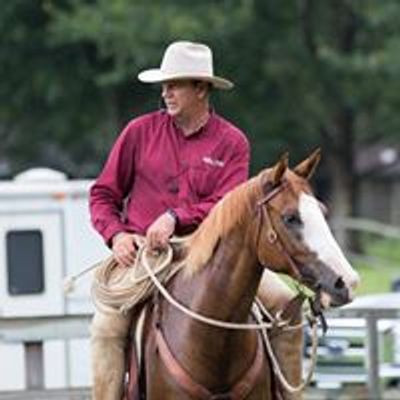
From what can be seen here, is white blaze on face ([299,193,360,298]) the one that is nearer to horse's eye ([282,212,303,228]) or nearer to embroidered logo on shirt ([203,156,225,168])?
horse's eye ([282,212,303,228])

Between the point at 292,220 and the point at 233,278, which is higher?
the point at 292,220

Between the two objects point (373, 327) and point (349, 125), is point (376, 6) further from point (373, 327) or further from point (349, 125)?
point (373, 327)

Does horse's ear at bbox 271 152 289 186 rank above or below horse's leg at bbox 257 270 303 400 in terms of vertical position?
above

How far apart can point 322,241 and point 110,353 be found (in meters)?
1.37

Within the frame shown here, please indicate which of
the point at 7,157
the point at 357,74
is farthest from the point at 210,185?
the point at 7,157

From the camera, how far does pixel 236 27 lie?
42.6 meters

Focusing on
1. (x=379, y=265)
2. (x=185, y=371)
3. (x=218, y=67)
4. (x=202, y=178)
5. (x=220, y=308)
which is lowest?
(x=379, y=265)

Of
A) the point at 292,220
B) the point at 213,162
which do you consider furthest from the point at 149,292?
the point at 292,220

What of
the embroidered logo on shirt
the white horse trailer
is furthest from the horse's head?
the white horse trailer

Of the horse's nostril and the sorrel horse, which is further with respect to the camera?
the sorrel horse

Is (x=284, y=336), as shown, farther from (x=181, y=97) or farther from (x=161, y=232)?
(x=181, y=97)

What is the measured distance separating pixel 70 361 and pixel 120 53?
1025 inches

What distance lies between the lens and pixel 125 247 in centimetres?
791

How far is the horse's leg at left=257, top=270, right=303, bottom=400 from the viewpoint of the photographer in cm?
791
